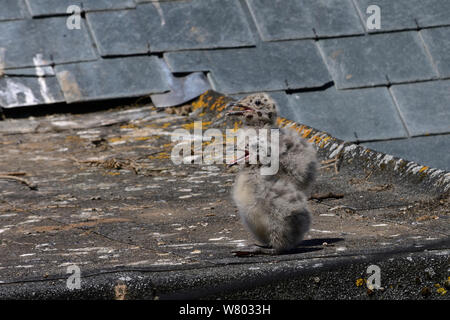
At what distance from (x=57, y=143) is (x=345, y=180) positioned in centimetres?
239

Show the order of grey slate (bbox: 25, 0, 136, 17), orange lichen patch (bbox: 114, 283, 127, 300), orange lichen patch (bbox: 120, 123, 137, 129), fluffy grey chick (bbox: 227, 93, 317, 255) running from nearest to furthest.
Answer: orange lichen patch (bbox: 114, 283, 127, 300), fluffy grey chick (bbox: 227, 93, 317, 255), orange lichen patch (bbox: 120, 123, 137, 129), grey slate (bbox: 25, 0, 136, 17)

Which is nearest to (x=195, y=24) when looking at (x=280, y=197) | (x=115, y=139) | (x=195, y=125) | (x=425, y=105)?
(x=195, y=125)

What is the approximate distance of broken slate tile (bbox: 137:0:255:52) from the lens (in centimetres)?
718

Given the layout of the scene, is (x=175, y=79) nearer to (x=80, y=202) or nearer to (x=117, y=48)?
(x=117, y=48)

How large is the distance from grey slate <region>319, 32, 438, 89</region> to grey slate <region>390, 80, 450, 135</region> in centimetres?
11

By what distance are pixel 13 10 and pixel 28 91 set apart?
2.97ft

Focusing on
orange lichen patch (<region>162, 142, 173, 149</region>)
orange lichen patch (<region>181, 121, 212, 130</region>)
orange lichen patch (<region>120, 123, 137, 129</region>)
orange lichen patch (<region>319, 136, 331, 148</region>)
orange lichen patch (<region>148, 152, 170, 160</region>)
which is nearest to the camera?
orange lichen patch (<region>319, 136, 331, 148</region>)

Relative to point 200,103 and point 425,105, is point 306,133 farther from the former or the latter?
point 425,105

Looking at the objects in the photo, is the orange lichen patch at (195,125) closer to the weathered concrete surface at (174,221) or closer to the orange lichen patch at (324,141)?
the weathered concrete surface at (174,221)

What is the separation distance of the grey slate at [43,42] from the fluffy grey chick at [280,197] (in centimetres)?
346

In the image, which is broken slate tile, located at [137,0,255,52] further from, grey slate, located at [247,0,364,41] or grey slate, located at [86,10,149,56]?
grey slate, located at [247,0,364,41]

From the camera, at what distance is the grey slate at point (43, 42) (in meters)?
7.02

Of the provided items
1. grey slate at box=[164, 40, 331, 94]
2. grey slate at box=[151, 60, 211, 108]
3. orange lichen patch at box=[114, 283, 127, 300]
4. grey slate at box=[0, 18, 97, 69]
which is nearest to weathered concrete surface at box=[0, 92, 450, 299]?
orange lichen patch at box=[114, 283, 127, 300]
